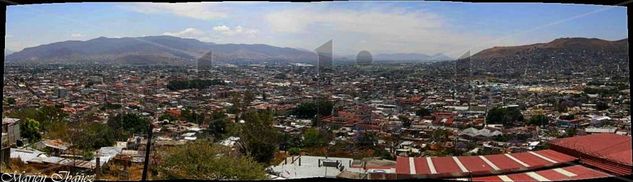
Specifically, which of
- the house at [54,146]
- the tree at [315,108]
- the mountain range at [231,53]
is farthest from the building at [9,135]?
the tree at [315,108]

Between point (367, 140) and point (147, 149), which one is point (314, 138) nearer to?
point (367, 140)

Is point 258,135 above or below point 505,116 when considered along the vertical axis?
below

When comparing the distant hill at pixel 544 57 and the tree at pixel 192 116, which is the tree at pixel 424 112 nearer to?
the distant hill at pixel 544 57

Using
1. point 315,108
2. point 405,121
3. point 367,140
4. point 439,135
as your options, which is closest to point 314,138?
point 315,108

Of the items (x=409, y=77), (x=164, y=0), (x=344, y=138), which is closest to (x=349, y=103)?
(x=344, y=138)

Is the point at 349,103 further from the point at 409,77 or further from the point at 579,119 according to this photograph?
the point at 579,119

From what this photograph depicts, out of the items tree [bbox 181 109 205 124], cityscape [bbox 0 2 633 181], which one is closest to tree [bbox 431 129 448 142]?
cityscape [bbox 0 2 633 181]
